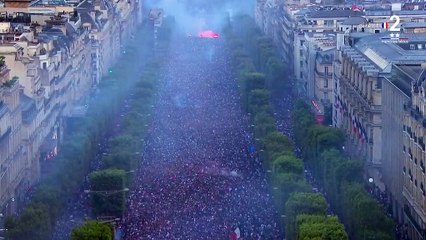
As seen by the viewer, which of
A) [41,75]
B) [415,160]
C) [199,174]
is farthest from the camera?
[41,75]

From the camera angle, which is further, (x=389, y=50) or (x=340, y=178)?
(x=389, y=50)

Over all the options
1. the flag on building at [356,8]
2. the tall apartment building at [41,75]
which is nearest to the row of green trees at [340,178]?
the tall apartment building at [41,75]

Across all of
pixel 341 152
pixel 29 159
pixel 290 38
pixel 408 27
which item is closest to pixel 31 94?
pixel 29 159

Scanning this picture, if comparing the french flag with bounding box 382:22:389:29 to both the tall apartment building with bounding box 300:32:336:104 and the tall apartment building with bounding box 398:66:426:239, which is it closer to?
the tall apartment building with bounding box 300:32:336:104

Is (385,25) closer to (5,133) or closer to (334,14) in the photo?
(334,14)

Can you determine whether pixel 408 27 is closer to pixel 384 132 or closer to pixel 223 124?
pixel 223 124

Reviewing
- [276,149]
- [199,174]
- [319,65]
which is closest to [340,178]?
[276,149]
